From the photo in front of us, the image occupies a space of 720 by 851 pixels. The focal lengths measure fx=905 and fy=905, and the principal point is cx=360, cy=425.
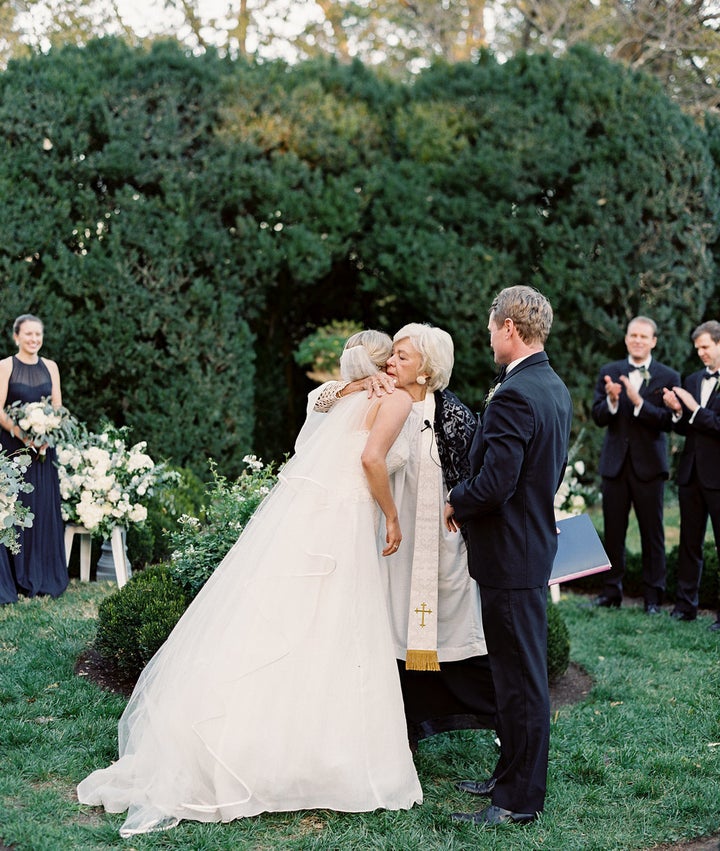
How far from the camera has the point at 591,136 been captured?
10516mm

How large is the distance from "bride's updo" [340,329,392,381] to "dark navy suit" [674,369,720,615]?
3.56 meters

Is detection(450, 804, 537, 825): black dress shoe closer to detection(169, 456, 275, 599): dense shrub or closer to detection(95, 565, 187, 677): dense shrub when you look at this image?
detection(95, 565, 187, 677): dense shrub

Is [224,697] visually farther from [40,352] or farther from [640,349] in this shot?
[40,352]

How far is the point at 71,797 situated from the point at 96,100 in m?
7.27

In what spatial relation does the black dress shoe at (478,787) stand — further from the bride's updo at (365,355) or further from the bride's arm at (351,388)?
the bride's updo at (365,355)

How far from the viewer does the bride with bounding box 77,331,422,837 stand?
3740 mm

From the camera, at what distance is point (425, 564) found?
4305 mm

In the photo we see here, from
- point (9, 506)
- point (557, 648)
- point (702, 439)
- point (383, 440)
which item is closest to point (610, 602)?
point (702, 439)

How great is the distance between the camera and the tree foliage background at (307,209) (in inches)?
360

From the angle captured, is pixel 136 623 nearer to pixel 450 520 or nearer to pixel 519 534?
pixel 450 520

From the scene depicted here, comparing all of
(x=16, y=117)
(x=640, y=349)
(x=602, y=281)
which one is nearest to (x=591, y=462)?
(x=602, y=281)

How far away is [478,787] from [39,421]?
440 cm

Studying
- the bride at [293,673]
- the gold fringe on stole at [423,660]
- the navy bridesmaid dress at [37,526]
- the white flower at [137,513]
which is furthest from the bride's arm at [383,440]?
the navy bridesmaid dress at [37,526]

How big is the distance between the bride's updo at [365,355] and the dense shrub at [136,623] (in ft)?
6.03
